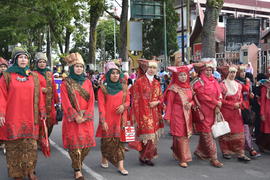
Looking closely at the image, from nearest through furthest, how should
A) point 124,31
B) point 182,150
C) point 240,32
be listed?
1. point 182,150
2. point 124,31
3. point 240,32

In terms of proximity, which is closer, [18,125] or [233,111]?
[18,125]

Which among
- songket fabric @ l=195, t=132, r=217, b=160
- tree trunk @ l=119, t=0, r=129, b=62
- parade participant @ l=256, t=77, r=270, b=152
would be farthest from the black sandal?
tree trunk @ l=119, t=0, r=129, b=62

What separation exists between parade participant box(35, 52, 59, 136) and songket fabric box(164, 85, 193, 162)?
236 cm

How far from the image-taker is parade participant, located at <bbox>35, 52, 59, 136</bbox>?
6895mm

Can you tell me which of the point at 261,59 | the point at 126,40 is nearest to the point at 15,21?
the point at 126,40

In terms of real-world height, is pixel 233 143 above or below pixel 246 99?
below

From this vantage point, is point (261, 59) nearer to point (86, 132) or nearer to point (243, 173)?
point (243, 173)

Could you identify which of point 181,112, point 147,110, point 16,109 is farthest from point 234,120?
point 16,109

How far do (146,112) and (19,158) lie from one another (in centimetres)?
205

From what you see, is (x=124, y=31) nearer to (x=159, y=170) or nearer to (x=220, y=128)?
(x=220, y=128)

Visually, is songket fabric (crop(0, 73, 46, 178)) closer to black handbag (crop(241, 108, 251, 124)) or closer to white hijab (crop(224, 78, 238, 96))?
white hijab (crop(224, 78, 238, 96))

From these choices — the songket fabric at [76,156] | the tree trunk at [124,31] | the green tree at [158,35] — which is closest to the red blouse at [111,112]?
the songket fabric at [76,156]

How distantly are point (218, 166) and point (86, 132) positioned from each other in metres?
2.14

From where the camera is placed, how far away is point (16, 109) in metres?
4.95
